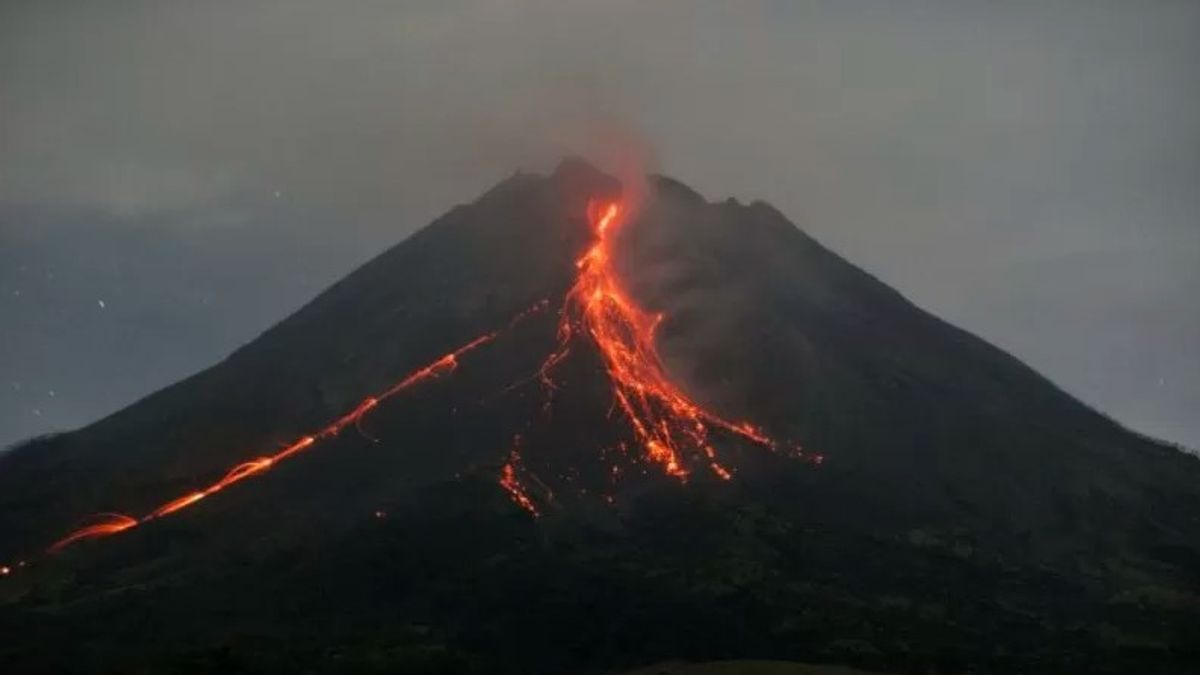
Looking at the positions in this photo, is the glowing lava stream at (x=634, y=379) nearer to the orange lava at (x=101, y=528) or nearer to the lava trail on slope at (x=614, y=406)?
the lava trail on slope at (x=614, y=406)

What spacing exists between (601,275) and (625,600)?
4159 cm

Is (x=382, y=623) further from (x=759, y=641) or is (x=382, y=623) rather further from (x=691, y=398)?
(x=691, y=398)

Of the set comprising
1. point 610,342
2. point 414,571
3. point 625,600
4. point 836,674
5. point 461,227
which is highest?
point 461,227

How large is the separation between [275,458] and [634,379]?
22401mm

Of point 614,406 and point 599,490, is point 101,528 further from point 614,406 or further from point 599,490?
point 614,406

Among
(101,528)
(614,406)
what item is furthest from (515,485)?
(101,528)

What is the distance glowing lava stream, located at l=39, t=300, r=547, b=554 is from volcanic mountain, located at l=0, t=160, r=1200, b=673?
0.79ft

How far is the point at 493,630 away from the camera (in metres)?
64.5

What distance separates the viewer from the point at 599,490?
8094 centimetres

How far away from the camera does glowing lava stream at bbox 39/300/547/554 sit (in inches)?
3068

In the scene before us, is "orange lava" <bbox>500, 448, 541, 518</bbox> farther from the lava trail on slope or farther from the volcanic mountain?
the volcanic mountain

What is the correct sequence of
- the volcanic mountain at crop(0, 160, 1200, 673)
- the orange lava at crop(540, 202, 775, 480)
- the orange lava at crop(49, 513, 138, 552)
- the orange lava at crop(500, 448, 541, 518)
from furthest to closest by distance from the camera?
the orange lava at crop(540, 202, 775, 480)
the orange lava at crop(500, 448, 541, 518)
the orange lava at crop(49, 513, 138, 552)
the volcanic mountain at crop(0, 160, 1200, 673)

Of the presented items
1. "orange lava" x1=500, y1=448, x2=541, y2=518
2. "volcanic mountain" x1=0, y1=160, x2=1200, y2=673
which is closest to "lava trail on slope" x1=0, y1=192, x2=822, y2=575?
"orange lava" x1=500, y1=448, x2=541, y2=518

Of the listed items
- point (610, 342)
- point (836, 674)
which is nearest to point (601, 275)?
point (610, 342)
